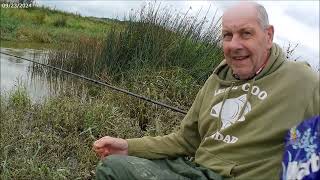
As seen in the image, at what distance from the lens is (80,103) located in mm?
5332

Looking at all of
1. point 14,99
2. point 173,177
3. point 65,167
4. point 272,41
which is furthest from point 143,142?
point 14,99

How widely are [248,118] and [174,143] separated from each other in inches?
19.0

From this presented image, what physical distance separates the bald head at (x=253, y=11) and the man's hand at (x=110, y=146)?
2.67 feet

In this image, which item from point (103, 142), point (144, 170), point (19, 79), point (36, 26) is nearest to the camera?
point (144, 170)

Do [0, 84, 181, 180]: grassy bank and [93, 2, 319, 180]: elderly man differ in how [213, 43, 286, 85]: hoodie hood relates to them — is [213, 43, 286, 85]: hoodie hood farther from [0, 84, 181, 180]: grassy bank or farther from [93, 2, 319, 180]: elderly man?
[0, 84, 181, 180]: grassy bank

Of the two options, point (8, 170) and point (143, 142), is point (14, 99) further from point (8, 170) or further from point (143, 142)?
point (143, 142)

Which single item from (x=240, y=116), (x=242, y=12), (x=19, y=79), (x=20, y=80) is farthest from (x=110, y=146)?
(x=19, y=79)

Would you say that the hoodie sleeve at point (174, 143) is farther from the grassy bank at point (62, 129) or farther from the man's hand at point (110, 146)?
the grassy bank at point (62, 129)

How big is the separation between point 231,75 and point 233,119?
256 mm

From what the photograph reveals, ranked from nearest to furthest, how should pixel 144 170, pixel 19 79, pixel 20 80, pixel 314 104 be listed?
pixel 314 104
pixel 144 170
pixel 20 80
pixel 19 79

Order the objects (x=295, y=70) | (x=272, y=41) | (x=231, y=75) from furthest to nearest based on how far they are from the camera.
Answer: (x=231, y=75)
(x=272, y=41)
(x=295, y=70)

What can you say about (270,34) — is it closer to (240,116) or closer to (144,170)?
(240,116)

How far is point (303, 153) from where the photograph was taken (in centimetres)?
178

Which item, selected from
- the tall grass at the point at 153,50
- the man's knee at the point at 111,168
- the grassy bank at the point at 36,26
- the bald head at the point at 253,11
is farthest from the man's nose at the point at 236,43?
the grassy bank at the point at 36,26
